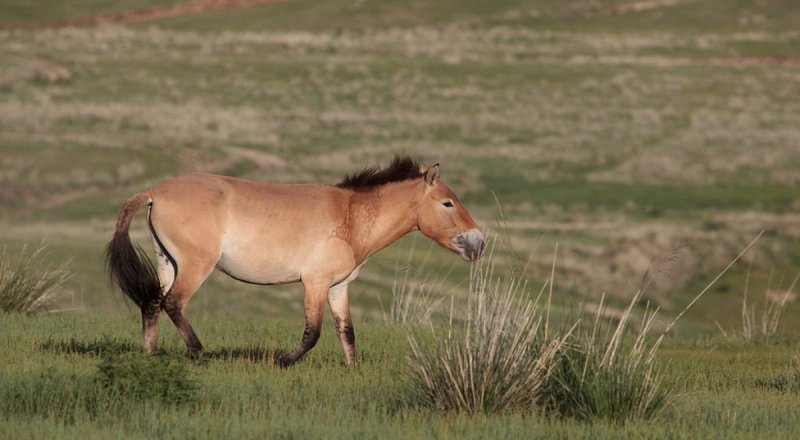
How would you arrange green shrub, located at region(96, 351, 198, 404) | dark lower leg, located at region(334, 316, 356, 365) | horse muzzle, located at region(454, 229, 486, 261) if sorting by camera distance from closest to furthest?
green shrub, located at region(96, 351, 198, 404), horse muzzle, located at region(454, 229, 486, 261), dark lower leg, located at region(334, 316, 356, 365)

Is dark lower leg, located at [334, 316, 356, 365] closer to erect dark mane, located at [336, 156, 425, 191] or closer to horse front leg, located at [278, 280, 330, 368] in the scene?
horse front leg, located at [278, 280, 330, 368]

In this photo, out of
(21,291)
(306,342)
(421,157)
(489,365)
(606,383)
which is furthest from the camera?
(421,157)

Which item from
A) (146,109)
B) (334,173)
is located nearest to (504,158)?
(334,173)

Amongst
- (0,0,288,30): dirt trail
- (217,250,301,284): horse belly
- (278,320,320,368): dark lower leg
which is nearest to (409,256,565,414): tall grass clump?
(278,320,320,368): dark lower leg

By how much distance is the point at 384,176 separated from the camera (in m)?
12.6

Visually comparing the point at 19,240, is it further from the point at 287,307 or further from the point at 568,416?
the point at 568,416

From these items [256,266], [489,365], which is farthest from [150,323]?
[489,365]

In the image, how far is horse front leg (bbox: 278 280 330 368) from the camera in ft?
38.4

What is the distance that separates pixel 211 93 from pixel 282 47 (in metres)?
18.5

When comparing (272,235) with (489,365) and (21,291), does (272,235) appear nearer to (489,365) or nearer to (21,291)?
(489,365)

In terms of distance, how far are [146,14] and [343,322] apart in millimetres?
102611

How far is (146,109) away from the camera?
59.8m

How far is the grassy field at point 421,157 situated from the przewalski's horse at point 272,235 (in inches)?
22.6

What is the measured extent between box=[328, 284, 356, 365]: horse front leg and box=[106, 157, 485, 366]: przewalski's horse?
0.04 feet
